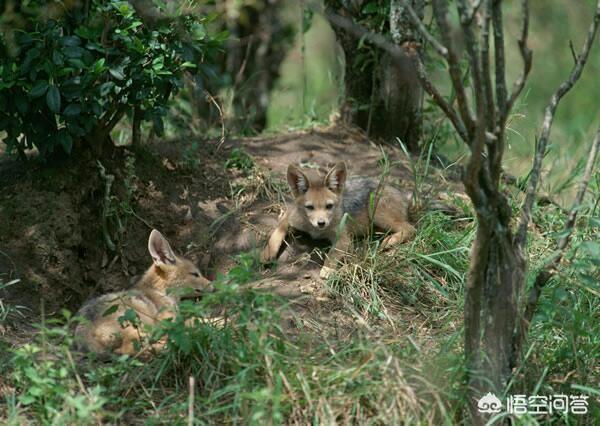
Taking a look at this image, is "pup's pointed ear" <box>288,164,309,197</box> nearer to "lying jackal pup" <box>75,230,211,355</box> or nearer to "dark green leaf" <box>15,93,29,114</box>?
"lying jackal pup" <box>75,230,211,355</box>

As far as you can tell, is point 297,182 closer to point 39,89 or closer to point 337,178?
point 337,178

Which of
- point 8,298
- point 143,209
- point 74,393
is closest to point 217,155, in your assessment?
point 143,209

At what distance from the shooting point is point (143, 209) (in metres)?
6.39

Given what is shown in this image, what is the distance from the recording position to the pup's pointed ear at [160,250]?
5.66m

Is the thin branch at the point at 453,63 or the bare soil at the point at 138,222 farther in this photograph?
the bare soil at the point at 138,222

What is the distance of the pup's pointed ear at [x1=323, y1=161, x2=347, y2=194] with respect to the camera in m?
6.37

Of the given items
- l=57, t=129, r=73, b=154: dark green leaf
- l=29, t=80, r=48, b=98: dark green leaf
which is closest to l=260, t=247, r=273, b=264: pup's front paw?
l=57, t=129, r=73, b=154: dark green leaf

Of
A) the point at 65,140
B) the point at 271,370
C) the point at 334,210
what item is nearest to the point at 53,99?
the point at 65,140

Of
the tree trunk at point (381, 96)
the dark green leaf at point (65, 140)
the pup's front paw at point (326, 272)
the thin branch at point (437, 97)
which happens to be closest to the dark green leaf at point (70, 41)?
the dark green leaf at point (65, 140)

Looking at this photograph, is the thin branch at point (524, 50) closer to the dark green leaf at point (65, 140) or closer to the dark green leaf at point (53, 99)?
the dark green leaf at point (53, 99)

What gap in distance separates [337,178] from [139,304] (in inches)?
81.0

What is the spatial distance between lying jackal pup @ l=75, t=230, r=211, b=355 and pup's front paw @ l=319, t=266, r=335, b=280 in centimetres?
84

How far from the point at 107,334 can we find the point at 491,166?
2543 mm

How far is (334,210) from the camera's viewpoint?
644 centimetres
